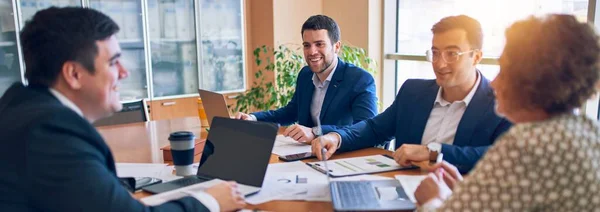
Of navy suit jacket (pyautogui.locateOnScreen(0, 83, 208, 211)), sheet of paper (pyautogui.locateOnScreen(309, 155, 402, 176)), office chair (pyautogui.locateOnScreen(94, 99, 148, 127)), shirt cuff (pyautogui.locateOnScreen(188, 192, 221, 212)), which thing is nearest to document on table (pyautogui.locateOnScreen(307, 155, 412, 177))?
sheet of paper (pyautogui.locateOnScreen(309, 155, 402, 176))

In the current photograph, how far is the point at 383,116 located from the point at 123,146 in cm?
116

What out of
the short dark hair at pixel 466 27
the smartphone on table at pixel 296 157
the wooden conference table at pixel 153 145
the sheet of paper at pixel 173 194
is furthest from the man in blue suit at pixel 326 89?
the sheet of paper at pixel 173 194

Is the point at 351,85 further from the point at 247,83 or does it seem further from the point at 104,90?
the point at 247,83

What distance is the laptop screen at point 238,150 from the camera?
1463 mm

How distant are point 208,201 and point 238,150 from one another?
316 millimetres

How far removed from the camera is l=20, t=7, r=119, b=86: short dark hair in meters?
1.07

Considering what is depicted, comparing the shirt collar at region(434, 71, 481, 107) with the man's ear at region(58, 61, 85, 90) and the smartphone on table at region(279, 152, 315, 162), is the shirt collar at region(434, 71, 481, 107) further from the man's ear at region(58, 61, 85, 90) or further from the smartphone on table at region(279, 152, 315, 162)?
the man's ear at region(58, 61, 85, 90)

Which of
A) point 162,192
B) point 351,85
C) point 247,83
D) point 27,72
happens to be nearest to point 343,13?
A: point 247,83

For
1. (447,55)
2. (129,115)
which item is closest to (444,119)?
(447,55)

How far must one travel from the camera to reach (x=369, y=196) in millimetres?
1303

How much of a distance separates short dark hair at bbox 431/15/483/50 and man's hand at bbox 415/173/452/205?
0.77m

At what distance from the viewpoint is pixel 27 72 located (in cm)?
110

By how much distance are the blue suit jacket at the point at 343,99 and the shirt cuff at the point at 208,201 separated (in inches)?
44.9

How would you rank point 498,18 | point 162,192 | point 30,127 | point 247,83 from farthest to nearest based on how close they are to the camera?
point 247,83 < point 498,18 < point 162,192 < point 30,127
